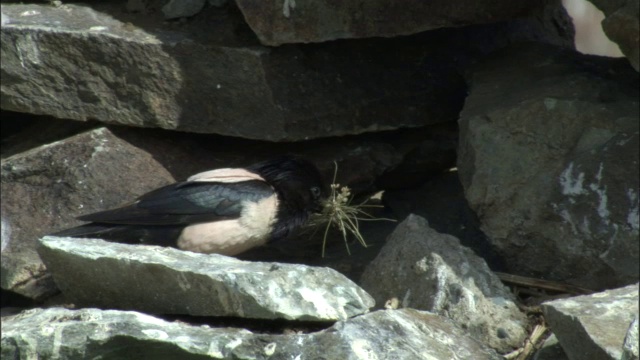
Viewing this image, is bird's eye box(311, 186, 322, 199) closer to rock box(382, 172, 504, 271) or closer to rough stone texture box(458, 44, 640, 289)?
rock box(382, 172, 504, 271)

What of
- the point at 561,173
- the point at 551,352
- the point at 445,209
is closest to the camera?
the point at 551,352

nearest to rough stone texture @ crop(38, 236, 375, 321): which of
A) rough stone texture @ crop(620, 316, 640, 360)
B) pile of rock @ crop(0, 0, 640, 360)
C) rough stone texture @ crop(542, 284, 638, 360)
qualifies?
pile of rock @ crop(0, 0, 640, 360)

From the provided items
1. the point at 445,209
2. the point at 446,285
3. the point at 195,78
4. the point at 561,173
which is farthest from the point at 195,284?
the point at 445,209

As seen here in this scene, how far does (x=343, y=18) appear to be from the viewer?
5199 millimetres

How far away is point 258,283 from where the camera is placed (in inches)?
160

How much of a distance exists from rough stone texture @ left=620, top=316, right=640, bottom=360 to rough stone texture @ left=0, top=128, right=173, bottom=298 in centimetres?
257

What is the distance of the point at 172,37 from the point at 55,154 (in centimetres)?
78

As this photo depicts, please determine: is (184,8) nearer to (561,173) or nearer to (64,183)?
(64,183)

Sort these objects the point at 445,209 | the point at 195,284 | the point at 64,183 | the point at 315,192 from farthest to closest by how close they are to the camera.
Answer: the point at 445,209 < the point at 315,192 < the point at 64,183 < the point at 195,284

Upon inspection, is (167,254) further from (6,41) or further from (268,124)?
(6,41)

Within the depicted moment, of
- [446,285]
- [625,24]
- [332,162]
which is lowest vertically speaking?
[446,285]

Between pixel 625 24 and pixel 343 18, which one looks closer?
pixel 625 24

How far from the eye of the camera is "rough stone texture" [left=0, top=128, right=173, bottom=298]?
211 inches

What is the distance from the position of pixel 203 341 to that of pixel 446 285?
3.65 feet
